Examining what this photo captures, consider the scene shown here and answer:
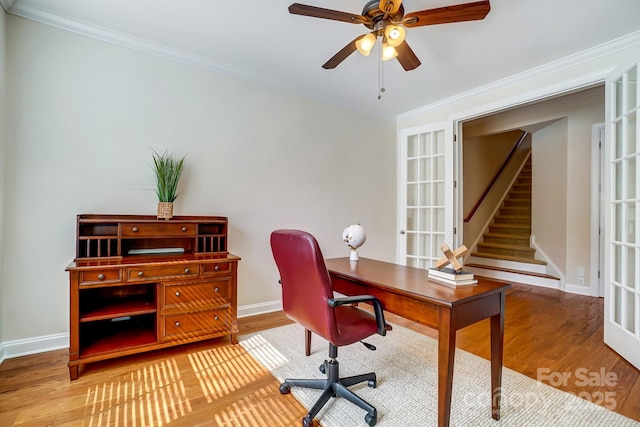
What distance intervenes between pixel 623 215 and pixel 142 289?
402cm

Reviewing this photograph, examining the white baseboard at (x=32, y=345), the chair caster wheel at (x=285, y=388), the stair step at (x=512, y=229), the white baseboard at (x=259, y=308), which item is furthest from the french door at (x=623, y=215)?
the white baseboard at (x=32, y=345)

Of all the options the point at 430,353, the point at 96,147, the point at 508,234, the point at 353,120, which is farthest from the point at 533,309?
the point at 96,147

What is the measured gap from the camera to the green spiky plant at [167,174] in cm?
244

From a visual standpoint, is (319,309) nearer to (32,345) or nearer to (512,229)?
(32,345)

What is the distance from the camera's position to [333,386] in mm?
1652

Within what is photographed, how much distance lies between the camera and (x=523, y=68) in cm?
284

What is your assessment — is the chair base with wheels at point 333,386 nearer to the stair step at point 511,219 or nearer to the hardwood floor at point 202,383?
the hardwood floor at point 202,383

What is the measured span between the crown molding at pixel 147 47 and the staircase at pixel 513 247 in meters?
4.22

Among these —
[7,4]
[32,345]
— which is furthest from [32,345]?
[7,4]

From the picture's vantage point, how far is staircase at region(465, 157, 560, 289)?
4703 mm

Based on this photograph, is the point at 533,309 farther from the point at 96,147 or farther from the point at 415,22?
the point at 96,147

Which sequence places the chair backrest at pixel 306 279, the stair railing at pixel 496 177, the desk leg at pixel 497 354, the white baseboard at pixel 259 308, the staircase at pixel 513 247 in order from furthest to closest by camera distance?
the stair railing at pixel 496 177 < the staircase at pixel 513 247 < the white baseboard at pixel 259 308 < the desk leg at pixel 497 354 < the chair backrest at pixel 306 279

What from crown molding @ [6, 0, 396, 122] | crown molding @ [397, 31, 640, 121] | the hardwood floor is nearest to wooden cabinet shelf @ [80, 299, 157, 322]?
the hardwood floor

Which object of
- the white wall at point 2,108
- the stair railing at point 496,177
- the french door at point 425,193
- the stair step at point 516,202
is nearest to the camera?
the white wall at point 2,108
